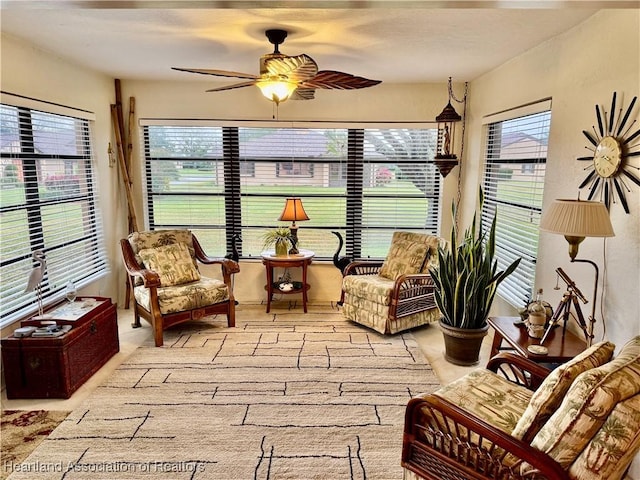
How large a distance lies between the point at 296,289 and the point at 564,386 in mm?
3152

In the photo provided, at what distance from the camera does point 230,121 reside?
15.1 ft

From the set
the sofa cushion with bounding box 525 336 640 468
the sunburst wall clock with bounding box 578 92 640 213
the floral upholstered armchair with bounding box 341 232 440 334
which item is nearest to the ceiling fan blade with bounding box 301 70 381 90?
the sunburst wall clock with bounding box 578 92 640 213

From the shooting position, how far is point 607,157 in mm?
2270

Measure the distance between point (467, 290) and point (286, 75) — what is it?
1.97 metres

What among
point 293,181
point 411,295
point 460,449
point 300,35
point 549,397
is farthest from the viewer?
point 293,181

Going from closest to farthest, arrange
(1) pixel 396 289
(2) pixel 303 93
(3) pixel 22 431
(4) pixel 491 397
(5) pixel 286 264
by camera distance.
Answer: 1. (4) pixel 491 397
2. (3) pixel 22 431
3. (2) pixel 303 93
4. (1) pixel 396 289
5. (5) pixel 286 264

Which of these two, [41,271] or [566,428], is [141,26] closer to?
[41,271]

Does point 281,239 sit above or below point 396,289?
above

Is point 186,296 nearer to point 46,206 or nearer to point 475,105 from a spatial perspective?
point 46,206

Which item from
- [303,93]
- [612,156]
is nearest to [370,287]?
[303,93]

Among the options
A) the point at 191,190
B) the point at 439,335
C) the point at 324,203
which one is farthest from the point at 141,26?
the point at 439,335

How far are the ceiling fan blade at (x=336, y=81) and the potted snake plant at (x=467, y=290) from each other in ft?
3.85

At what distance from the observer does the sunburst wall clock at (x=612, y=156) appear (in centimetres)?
214

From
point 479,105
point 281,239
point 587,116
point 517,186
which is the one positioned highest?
point 479,105
